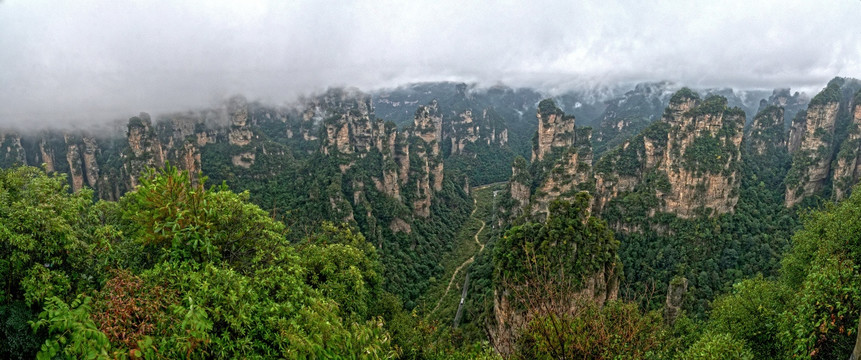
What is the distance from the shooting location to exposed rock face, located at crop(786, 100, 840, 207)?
182 feet

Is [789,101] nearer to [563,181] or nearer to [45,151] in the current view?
[563,181]

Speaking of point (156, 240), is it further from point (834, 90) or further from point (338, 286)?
point (834, 90)

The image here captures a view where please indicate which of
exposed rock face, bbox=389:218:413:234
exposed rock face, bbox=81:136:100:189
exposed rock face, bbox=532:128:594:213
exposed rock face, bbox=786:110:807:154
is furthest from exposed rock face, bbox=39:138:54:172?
exposed rock face, bbox=786:110:807:154

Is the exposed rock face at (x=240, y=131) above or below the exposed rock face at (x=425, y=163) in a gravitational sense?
above

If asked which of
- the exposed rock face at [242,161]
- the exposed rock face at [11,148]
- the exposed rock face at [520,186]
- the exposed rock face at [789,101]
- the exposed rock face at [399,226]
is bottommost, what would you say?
the exposed rock face at [399,226]

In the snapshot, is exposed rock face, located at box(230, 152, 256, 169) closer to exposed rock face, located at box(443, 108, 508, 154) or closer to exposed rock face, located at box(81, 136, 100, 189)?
exposed rock face, located at box(81, 136, 100, 189)

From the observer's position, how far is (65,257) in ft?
34.8

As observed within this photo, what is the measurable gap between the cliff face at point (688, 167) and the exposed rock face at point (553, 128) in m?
19.1

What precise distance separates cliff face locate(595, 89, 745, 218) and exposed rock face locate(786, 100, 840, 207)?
9017mm

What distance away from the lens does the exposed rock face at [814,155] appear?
5553 centimetres

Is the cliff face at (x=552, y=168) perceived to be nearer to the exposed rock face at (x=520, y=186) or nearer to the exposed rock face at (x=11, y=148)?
the exposed rock face at (x=520, y=186)

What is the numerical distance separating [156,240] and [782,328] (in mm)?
20177

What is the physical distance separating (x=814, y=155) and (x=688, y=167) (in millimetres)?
22881

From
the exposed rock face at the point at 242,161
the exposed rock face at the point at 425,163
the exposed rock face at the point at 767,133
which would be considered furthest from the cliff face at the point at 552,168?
the exposed rock face at the point at 242,161
